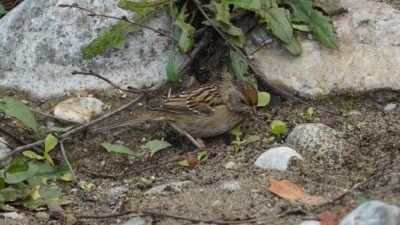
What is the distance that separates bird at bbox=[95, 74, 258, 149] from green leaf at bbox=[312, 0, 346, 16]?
809mm

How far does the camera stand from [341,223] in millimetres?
3998

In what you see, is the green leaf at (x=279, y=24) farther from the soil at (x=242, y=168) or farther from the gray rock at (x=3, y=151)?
the gray rock at (x=3, y=151)

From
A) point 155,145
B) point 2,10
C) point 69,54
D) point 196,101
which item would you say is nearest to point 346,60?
point 196,101

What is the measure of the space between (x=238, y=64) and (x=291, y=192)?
178 centimetres

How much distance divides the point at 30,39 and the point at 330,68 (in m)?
2.28

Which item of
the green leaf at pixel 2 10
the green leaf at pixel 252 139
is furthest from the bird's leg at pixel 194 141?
the green leaf at pixel 2 10

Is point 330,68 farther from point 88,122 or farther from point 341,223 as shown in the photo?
point 341,223

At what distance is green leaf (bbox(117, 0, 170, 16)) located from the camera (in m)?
6.38

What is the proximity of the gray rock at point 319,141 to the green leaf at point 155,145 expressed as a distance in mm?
827

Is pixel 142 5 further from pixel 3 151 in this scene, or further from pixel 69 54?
pixel 3 151

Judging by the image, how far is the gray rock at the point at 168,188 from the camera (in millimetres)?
5160

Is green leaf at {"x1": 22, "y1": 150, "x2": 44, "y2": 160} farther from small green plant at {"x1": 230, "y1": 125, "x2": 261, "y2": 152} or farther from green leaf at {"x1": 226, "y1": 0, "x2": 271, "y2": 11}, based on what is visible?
green leaf at {"x1": 226, "y1": 0, "x2": 271, "y2": 11}

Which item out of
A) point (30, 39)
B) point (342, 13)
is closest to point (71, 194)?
point (30, 39)

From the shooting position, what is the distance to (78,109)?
20.9 feet
